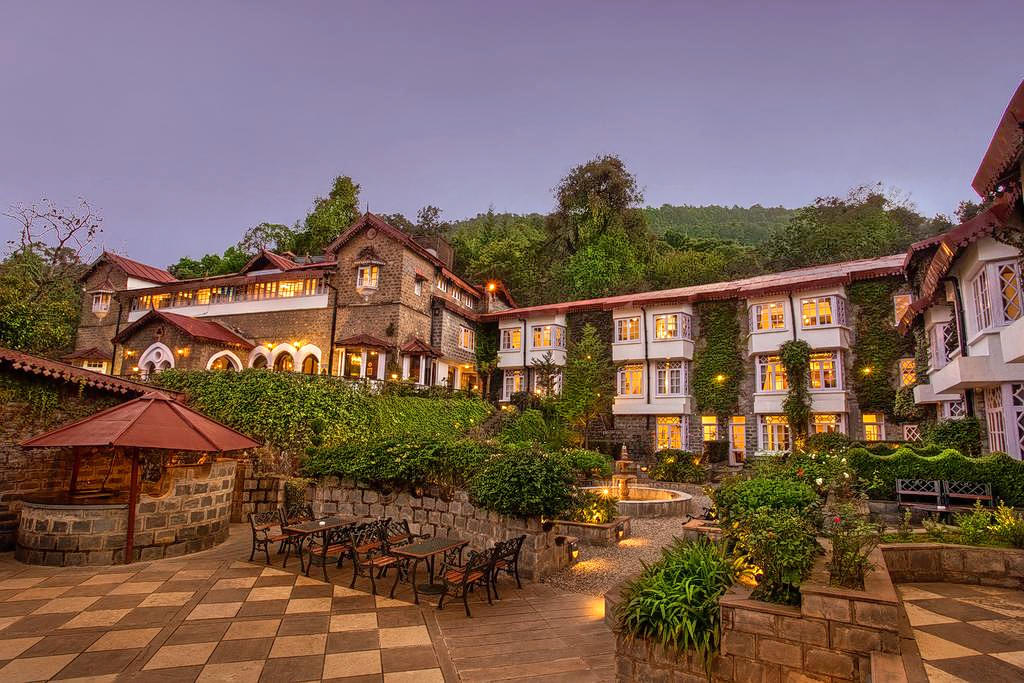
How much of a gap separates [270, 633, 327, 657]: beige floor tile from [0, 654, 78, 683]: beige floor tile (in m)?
2.07

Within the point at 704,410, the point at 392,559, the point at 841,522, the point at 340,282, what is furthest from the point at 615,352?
the point at 841,522

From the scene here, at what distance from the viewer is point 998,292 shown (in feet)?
38.7

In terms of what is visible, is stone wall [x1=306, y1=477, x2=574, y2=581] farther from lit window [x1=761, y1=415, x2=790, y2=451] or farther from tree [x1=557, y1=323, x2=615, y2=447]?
lit window [x1=761, y1=415, x2=790, y2=451]

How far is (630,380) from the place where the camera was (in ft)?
90.7

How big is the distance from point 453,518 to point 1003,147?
10.5 metres

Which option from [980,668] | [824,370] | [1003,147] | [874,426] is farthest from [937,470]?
[824,370]

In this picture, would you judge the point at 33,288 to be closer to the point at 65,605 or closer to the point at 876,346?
the point at 65,605

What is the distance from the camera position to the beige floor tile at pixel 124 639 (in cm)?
595

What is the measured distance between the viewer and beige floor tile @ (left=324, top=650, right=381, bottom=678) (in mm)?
5379

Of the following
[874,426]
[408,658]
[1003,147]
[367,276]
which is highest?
[367,276]

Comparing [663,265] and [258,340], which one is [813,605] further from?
[663,265]

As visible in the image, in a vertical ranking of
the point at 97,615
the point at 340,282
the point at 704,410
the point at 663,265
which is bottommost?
the point at 97,615

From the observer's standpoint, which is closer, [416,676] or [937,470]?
[416,676]

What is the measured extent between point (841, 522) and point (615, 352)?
899 inches
